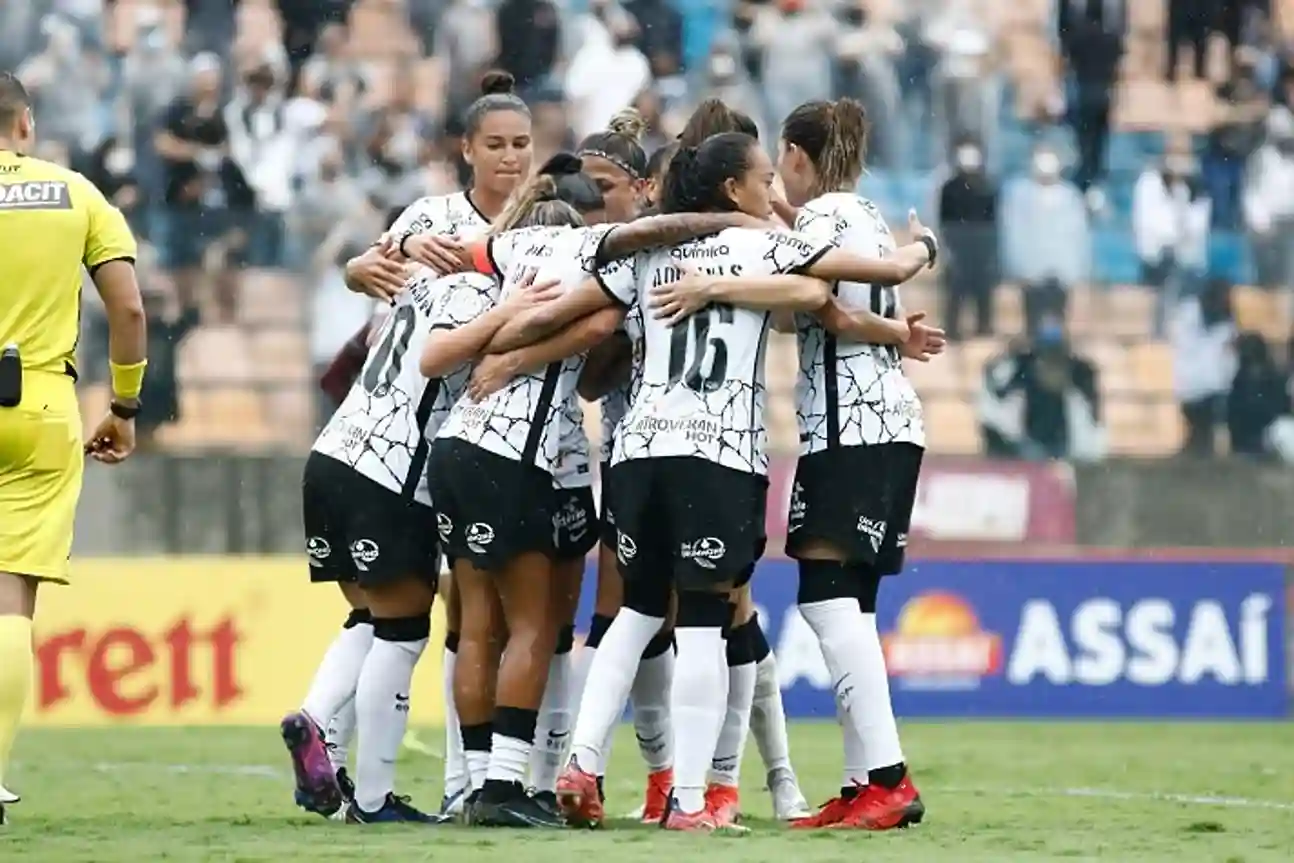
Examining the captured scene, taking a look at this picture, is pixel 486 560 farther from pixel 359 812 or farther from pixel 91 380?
pixel 91 380

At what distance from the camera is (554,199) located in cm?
828

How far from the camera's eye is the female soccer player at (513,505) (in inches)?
308

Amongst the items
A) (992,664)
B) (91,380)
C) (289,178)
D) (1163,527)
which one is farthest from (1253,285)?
(91,380)

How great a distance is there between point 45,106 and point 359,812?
34.5 feet

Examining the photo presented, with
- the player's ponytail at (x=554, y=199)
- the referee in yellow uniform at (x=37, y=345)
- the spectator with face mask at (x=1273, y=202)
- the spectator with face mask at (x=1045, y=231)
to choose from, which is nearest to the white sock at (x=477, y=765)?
the referee in yellow uniform at (x=37, y=345)

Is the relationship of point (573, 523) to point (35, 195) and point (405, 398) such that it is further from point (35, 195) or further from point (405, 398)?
point (35, 195)

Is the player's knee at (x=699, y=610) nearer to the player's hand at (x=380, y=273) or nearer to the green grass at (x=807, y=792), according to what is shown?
the green grass at (x=807, y=792)

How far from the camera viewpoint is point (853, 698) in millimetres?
7965

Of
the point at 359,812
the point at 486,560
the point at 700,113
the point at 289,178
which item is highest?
the point at 289,178

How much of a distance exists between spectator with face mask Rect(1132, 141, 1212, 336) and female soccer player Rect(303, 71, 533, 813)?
951cm

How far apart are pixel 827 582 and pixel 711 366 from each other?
81 cm

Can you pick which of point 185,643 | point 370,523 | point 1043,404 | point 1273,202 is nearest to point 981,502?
point 1043,404

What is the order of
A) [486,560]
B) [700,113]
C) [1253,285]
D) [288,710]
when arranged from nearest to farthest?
[486,560] < [700,113] < [288,710] < [1253,285]

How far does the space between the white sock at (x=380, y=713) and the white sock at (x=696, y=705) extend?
39.4 inches
